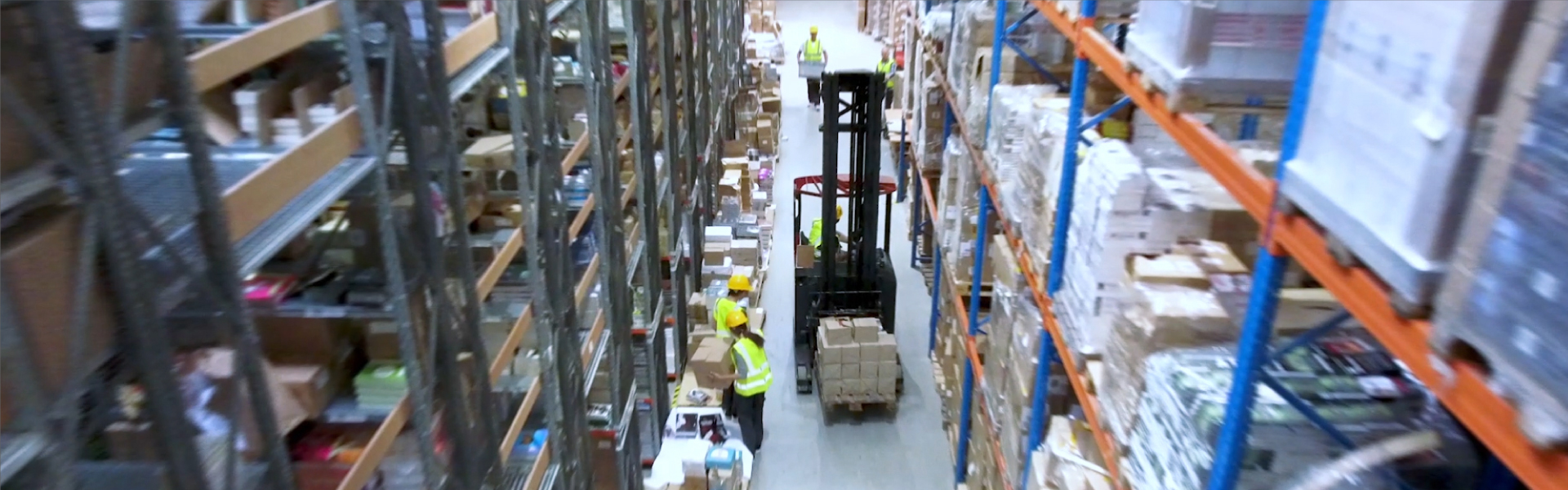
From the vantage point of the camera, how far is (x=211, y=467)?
2.33 m

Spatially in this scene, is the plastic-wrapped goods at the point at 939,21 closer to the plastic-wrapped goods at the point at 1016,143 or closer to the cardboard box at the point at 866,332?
the cardboard box at the point at 866,332

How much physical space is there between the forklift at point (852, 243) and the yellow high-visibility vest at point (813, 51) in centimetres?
990

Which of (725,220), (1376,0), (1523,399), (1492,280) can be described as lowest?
(725,220)

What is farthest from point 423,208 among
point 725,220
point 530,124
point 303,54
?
point 725,220

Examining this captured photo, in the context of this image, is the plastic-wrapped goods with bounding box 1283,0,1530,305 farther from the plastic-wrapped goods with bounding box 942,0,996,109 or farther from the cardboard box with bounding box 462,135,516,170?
the plastic-wrapped goods with bounding box 942,0,996,109

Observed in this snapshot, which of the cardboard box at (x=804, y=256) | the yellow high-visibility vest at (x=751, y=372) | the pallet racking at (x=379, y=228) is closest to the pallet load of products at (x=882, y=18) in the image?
the cardboard box at (x=804, y=256)

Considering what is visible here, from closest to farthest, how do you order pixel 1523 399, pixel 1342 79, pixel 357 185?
pixel 1523 399, pixel 1342 79, pixel 357 185

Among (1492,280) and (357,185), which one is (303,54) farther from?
(1492,280)

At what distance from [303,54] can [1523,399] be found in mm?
3248

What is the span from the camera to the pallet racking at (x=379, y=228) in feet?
5.15

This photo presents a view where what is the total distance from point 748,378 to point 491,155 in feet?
10.9

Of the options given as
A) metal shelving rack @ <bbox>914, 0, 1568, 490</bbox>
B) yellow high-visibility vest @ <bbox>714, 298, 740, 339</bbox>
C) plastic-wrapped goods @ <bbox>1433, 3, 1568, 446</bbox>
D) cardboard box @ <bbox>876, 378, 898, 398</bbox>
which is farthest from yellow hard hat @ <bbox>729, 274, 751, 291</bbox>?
plastic-wrapped goods @ <bbox>1433, 3, 1568, 446</bbox>

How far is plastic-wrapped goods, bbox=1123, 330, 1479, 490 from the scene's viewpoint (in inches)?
85.0

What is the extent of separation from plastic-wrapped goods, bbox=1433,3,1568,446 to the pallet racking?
7.08ft
